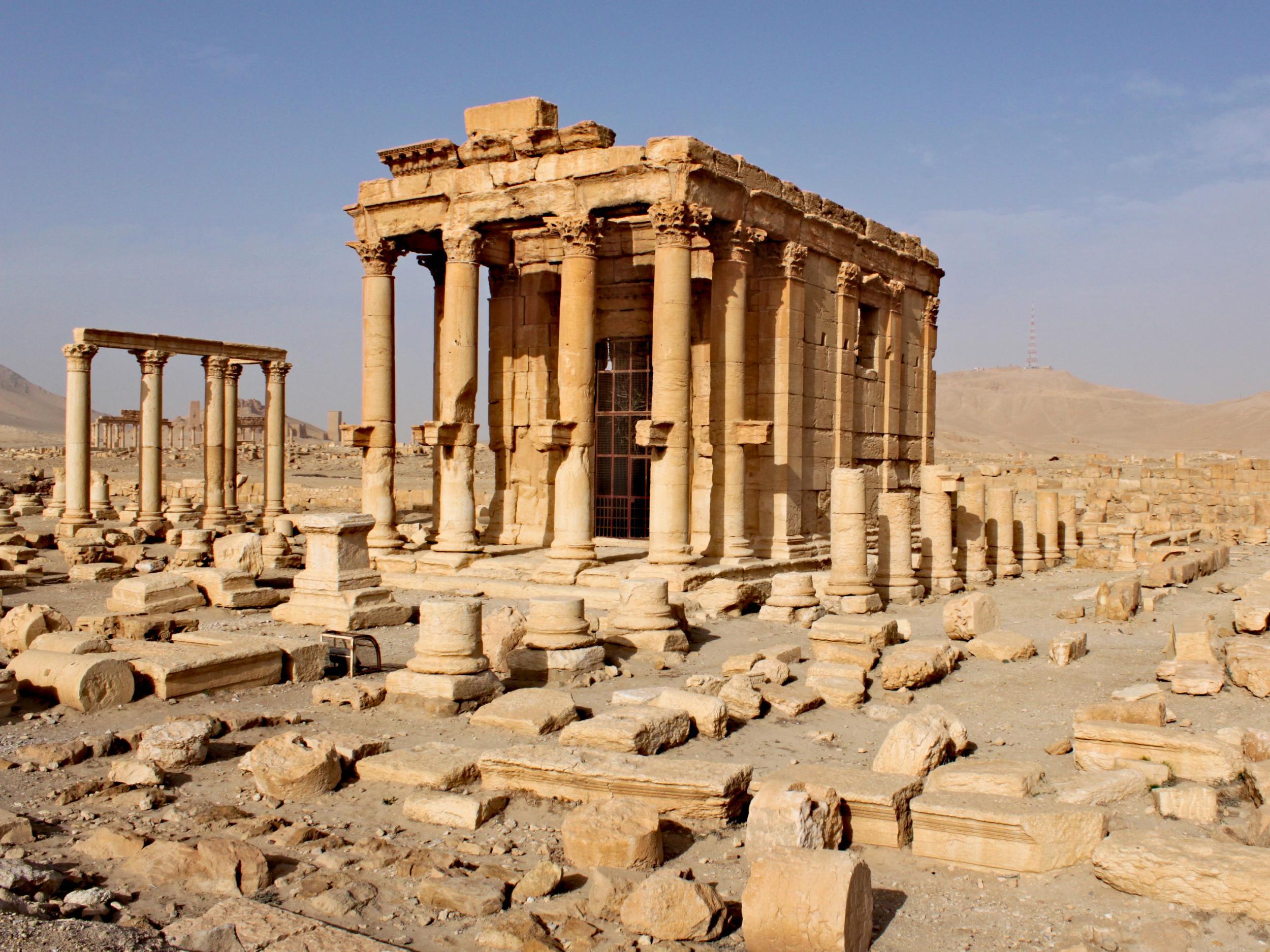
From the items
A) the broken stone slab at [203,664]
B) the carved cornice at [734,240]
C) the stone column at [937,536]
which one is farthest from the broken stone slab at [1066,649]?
the broken stone slab at [203,664]

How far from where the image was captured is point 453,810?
22.0 ft

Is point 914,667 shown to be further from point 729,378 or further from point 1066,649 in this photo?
point 729,378

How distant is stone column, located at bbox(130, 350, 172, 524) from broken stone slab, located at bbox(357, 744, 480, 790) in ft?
68.7

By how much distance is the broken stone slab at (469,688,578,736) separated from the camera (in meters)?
8.74

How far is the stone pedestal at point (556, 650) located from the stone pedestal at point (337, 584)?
319cm

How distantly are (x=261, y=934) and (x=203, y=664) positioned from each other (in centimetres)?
562

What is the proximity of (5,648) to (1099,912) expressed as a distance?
37.1 ft

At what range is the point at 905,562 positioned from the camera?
1598 cm

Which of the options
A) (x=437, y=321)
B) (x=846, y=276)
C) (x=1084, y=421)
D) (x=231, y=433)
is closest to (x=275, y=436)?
(x=231, y=433)

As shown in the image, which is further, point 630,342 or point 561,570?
point 630,342

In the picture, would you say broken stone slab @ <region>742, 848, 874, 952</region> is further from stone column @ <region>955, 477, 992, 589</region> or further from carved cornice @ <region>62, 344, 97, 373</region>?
carved cornice @ <region>62, 344, 97, 373</region>

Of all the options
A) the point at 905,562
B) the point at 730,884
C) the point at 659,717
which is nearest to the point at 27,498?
the point at 905,562

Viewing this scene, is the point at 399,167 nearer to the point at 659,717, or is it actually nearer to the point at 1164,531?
the point at 659,717

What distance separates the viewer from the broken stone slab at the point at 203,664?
969 centimetres
